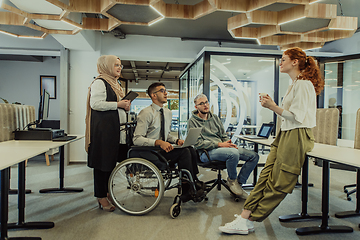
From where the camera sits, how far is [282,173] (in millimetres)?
1838

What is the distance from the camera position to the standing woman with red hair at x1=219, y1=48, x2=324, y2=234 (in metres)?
1.83

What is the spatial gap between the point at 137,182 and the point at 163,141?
455 millimetres

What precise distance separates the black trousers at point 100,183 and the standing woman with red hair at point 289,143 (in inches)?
46.8

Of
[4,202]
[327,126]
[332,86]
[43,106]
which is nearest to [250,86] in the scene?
[332,86]

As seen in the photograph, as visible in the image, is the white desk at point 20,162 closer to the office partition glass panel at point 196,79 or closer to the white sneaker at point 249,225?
the white sneaker at point 249,225

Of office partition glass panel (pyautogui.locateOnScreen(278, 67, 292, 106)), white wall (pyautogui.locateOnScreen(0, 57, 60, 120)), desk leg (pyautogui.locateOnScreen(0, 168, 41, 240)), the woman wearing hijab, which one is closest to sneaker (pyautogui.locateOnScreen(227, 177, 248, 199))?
the woman wearing hijab

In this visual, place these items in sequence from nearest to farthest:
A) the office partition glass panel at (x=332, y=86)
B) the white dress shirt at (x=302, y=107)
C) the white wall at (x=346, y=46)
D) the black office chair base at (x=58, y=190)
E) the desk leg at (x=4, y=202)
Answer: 1. the desk leg at (x=4, y=202)
2. the white dress shirt at (x=302, y=107)
3. the black office chair base at (x=58, y=190)
4. the white wall at (x=346, y=46)
5. the office partition glass panel at (x=332, y=86)

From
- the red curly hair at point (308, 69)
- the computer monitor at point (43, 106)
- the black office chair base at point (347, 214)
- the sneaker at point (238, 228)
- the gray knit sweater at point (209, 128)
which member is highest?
the red curly hair at point (308, 69)

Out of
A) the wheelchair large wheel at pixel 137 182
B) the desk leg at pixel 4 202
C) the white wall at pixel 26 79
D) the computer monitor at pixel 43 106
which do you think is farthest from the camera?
the white wall at pixel 26 79

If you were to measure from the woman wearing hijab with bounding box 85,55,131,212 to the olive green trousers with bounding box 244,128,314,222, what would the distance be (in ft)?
4.37

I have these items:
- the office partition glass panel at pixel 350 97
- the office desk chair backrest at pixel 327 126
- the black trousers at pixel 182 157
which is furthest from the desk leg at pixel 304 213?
the office partition glass panel at pixel 350 97

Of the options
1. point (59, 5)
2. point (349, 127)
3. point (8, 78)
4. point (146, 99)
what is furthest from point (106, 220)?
point (146, 99)

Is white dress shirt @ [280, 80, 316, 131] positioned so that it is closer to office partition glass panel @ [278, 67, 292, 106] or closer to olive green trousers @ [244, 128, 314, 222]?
olive green trousers @ [244, 128, 314, 222]

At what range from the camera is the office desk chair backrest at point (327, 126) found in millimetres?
2703
